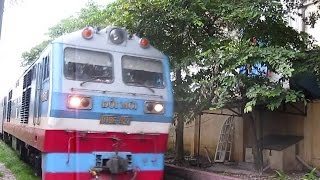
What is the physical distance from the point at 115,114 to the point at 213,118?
22.7 feet

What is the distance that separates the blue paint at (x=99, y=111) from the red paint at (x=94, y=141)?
0.27 m

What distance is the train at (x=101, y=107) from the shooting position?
6.52 meters

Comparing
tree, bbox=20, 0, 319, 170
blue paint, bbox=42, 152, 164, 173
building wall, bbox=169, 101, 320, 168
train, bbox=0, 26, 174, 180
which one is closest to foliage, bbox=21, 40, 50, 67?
building wall, bbox=169, 101, 320, 168

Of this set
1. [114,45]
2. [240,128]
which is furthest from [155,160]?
[240,128]

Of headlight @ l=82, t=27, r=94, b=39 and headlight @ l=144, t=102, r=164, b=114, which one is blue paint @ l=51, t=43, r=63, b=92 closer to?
headlight @ l=82, t=27, r=94, b=39

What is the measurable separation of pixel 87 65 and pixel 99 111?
80cm

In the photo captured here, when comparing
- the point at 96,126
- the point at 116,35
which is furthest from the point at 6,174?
the point at 116,35

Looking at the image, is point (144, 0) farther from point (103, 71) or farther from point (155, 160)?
point (155, 160)

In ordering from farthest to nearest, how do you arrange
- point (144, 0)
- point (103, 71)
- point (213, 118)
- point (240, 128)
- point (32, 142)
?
point (213, 118) → point (240, 128) → point (144, 0) → point (32, 142) → point (103, 71)

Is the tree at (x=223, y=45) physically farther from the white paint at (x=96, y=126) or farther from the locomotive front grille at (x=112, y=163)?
the locomotive front grille at (x=112, y=163)

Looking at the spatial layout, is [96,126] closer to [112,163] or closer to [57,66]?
[112,163]

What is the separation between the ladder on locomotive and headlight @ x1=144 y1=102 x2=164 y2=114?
5.18 metres

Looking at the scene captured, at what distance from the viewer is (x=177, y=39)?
379 inches

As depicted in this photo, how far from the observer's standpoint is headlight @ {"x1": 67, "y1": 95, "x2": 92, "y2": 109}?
654 centimetres
